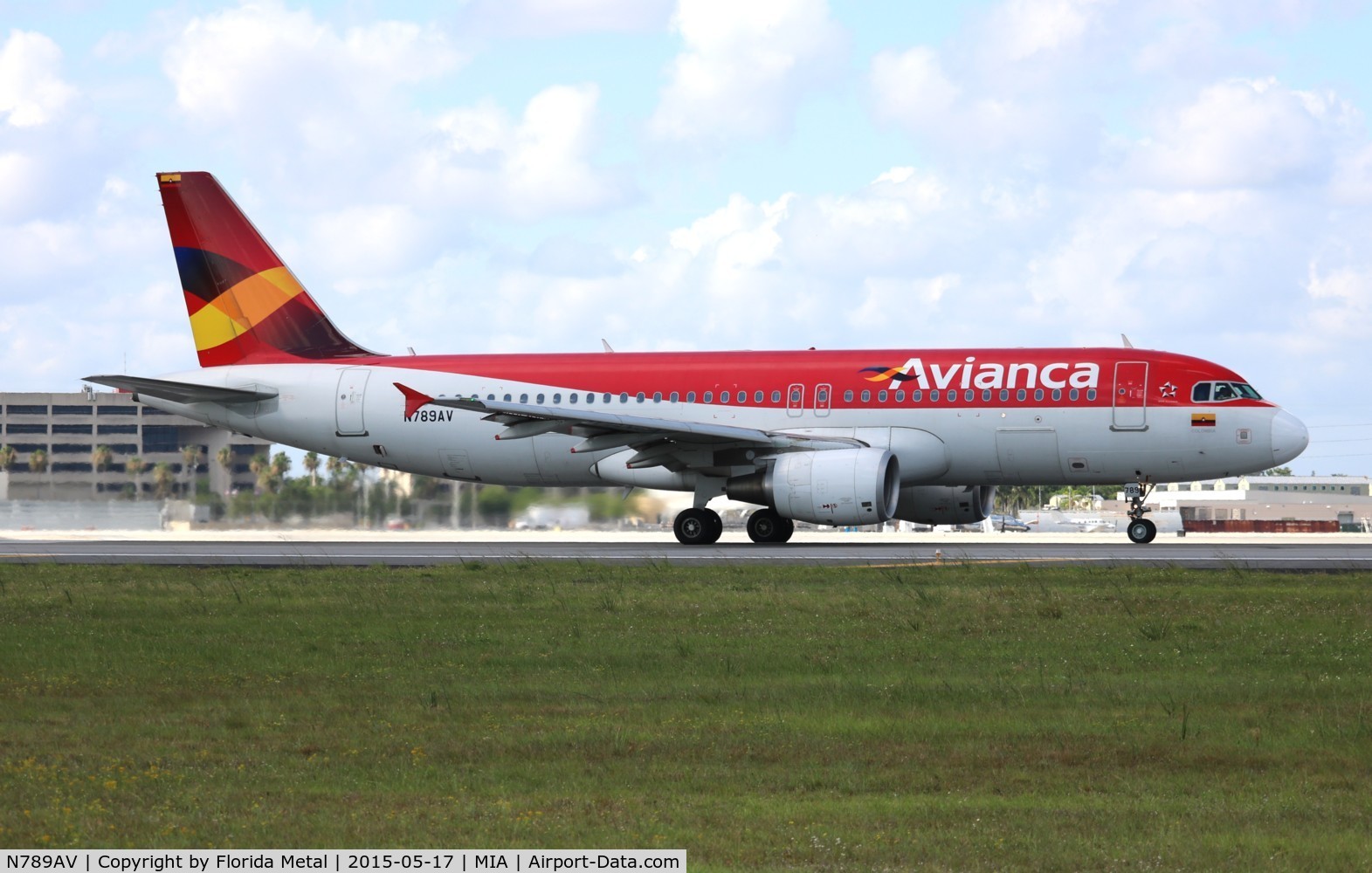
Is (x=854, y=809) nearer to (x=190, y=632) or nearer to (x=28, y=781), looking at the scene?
(x=28, y=781)

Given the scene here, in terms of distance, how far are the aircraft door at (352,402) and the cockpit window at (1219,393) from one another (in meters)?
16.8

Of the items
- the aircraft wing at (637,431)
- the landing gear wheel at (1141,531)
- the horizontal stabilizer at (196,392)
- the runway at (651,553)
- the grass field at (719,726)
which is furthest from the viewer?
the horizontal stabilizer at (196,392)

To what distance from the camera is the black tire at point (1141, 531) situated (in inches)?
1228

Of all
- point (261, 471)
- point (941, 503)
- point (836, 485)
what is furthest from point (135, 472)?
point (941, 503)

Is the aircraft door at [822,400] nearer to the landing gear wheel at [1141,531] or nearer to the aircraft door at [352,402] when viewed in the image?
the landing gear wheel at [1141,531]

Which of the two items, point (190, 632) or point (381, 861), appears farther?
point (190, 632)

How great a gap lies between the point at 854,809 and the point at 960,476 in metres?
22.7

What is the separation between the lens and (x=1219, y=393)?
95.5ft

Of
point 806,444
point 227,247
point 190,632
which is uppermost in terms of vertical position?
point 227,247

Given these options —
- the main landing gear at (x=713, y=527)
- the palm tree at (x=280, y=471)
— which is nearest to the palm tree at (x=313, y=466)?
the palm tree at (x=280, y=471)

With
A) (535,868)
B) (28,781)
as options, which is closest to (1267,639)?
(535,868)

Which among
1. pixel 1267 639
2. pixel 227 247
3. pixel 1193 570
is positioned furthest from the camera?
pixel 227 247

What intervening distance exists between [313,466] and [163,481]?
12.0 feet

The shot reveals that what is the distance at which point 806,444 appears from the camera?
29.7 metres
